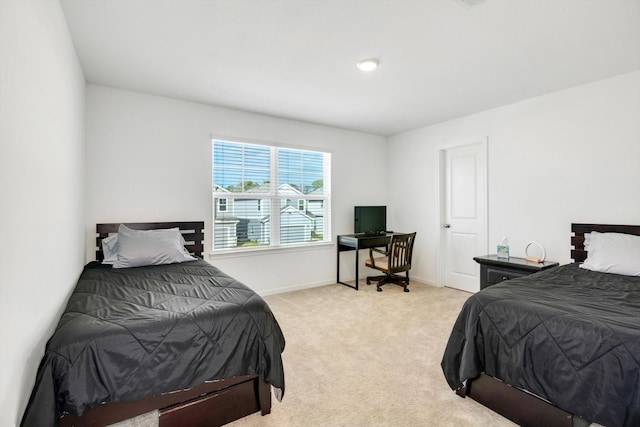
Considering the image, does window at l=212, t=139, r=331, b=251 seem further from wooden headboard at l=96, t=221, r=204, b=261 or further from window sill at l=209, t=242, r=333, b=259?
wooden headboard at l=96, t=221, r=204, b=261

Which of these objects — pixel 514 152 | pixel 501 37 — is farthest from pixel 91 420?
pixel 514 152

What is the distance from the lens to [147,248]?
9.58ft

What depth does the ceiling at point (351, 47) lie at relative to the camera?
1959 mm

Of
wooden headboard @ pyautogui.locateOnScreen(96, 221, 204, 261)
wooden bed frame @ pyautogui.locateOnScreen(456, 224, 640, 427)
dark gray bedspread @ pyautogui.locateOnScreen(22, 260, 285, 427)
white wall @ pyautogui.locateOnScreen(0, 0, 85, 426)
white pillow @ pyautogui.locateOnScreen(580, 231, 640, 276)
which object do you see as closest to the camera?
white wall @ pyautogui.locateOnScreen(0, 0, 85, 426)

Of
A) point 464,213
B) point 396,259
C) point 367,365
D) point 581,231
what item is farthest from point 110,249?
point 581,231

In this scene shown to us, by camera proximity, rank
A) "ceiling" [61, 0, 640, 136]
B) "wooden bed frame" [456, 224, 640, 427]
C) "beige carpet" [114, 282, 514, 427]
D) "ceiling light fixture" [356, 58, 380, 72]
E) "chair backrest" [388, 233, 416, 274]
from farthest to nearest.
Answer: "chair backrest" [388, 233, 416, 274] < "ceiling light fixture" [356, 58, 380, 72] < "ceiling" [61, 0, 640, 136] < "beige carpet" [114, 282, 514, 427] < "wooden bed frame" [456, 224, 640, 427]

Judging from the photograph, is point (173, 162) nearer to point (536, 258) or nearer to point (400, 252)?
point (400, 252)

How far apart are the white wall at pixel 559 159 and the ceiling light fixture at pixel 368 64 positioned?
2.15 meters

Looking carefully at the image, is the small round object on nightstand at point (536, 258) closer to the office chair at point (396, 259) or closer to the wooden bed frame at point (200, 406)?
the office chair at point (396, 259)

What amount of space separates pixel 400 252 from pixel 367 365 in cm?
227

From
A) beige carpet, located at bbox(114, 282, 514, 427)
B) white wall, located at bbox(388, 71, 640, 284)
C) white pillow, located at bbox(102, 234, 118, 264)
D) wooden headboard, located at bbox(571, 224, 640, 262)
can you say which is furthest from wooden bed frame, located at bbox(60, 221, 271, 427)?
white wall, located at bbox(388, 71, 640, 284)

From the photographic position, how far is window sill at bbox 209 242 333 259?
386 cm

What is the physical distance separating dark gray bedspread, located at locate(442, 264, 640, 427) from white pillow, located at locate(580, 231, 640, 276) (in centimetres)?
25

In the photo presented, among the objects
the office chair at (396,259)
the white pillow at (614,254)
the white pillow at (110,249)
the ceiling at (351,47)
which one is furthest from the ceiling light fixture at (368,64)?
the white pillow at (110,249)
